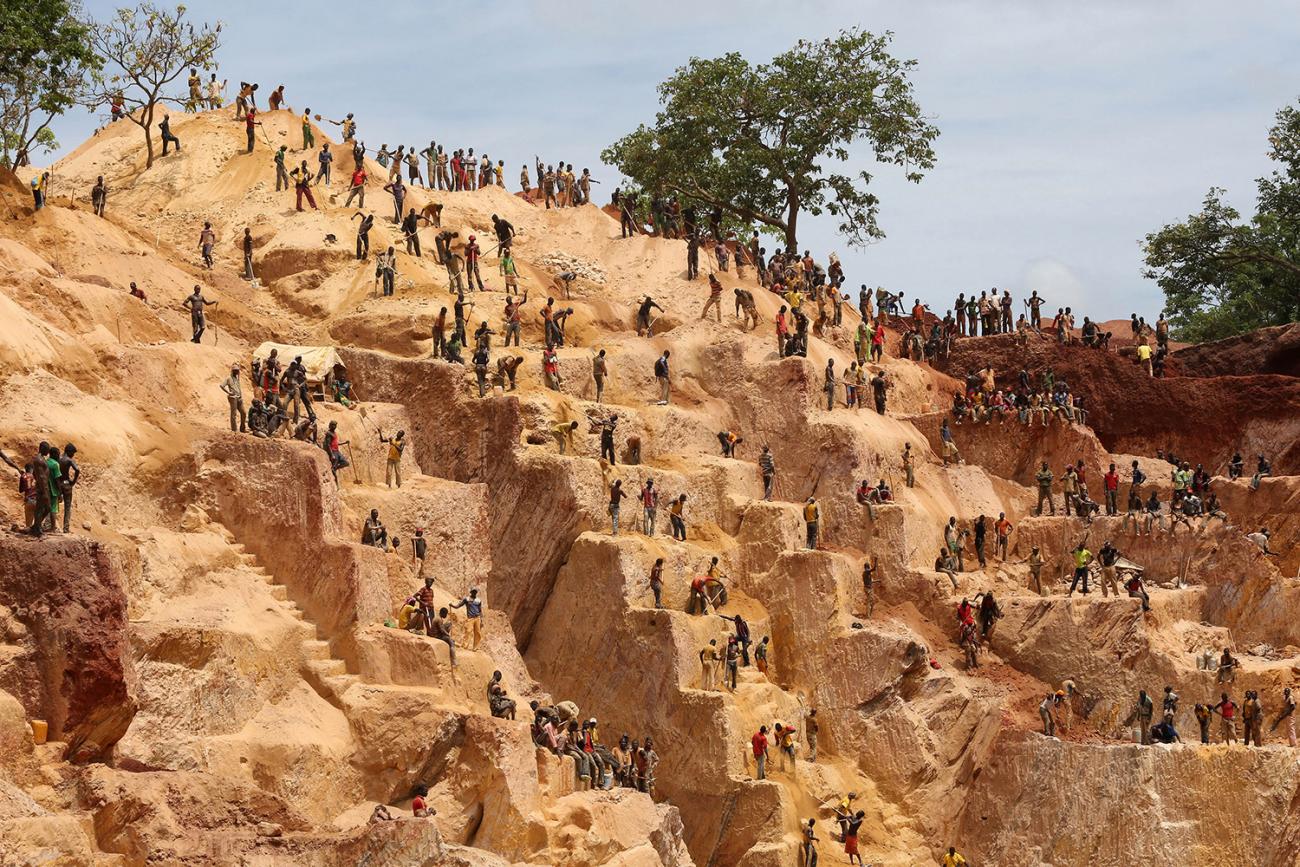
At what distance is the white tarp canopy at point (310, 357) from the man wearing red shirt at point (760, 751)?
13382 mm

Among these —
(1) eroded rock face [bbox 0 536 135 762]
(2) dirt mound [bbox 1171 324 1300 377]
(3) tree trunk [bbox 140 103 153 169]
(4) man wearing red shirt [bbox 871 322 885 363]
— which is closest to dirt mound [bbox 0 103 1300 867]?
(1) eroded rock face [bbox 0 536 135 762]

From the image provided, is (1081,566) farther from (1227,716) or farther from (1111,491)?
(1227,716)

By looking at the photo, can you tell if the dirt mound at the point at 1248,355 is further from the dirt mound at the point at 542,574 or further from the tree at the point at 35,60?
the tree at the point at 35,60

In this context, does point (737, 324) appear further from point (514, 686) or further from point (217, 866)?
point (217, 866)

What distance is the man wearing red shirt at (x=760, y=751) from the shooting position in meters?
44.7

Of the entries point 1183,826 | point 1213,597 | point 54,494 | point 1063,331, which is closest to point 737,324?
point 1063,331

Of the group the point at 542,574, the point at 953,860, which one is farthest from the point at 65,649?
the point at 953,860

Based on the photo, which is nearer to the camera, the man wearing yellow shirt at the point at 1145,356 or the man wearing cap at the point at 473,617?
the man wearing cap at the point at 473,617

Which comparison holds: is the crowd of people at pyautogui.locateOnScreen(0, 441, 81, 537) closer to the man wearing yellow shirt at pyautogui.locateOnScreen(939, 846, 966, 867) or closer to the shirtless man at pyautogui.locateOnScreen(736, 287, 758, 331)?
the man wearing yellow shirt at pyautogui.locateOnScreen(939, 846, 966, 867)

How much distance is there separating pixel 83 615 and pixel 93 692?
1290 millimetres

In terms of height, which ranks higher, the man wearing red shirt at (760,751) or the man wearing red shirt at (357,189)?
the man wearing red shirt at (357,189)

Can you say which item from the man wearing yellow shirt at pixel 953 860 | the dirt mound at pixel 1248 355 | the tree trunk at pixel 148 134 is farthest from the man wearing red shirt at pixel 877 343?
the tree trunk at pixel 148 134

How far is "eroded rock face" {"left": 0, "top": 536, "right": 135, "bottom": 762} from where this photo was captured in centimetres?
3250

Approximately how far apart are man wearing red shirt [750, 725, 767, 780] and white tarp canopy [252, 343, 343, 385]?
A: 13.4m
